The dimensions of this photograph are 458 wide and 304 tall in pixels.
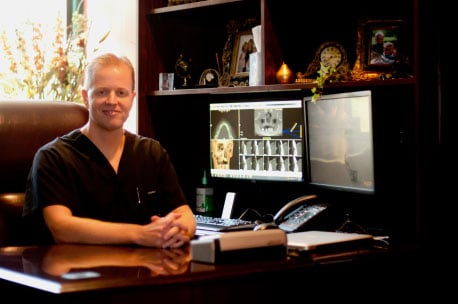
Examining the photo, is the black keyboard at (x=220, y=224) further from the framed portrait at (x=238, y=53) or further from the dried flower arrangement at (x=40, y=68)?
the dried flower arrangement at (x=40, y=68)

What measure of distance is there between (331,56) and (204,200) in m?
0.95

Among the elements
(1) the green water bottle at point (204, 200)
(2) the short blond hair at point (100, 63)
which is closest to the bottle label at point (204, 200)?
(1) the green water bottle at point (204, 200)

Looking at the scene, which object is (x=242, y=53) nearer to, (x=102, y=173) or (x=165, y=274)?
(x=102, y=173)

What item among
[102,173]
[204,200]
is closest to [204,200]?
[204,200]

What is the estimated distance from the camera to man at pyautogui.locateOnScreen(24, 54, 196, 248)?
7.60ft

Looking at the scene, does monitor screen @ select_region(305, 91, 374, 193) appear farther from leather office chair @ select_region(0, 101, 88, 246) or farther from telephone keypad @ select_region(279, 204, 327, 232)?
leather office chair @ select_region(0, 101, 88, 246)

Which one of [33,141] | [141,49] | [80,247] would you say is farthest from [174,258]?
[141,49]

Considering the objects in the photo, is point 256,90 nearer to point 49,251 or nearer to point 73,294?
point 49,251

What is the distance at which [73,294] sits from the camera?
1.49 meters

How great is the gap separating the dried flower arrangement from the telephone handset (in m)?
1.39

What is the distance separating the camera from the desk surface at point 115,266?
1.55 metres

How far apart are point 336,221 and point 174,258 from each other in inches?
42.8

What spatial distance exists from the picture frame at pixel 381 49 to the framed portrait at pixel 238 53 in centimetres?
66

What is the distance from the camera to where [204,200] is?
3.62 metres
